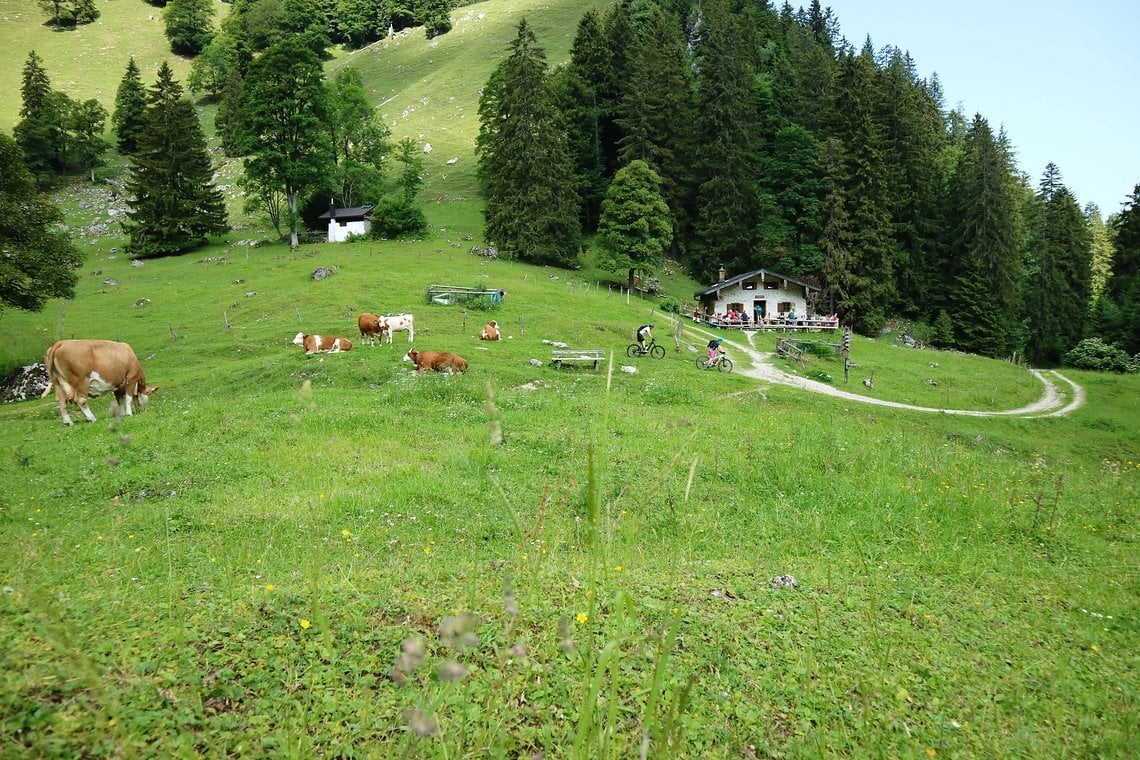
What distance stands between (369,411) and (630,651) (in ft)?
41.1

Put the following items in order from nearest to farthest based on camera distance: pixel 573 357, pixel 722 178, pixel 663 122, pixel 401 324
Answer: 1. pixel 573 357
2. pixel 401 324
3. pixel 722 178
4. pixel 663 122

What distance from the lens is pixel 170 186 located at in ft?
182

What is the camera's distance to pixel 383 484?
33.5 feet

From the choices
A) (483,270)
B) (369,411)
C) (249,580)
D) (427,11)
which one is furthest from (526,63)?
(427,11)

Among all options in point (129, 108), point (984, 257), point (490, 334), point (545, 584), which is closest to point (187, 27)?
point (129, 108)

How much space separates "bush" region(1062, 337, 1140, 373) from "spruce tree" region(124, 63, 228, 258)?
78257 millimetres

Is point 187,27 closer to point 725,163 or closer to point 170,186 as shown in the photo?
point 170,186

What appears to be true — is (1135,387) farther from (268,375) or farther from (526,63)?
(526,63)

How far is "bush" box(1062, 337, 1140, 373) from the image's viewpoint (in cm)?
5053

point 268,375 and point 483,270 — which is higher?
point 483,270

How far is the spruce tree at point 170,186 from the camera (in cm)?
5478

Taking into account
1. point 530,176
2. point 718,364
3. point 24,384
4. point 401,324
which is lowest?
point 24,384

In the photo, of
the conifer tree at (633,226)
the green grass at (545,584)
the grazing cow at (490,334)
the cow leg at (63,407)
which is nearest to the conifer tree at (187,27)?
the conifer tree at (633,226)

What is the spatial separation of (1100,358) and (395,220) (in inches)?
2465
